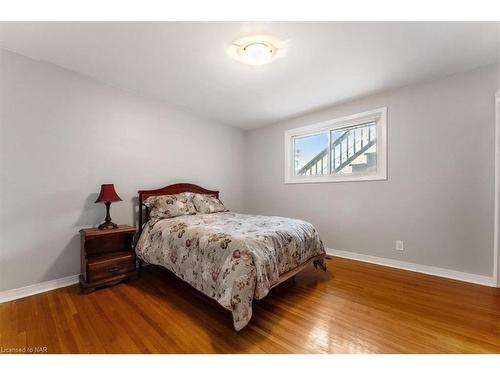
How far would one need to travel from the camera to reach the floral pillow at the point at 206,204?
122 inches

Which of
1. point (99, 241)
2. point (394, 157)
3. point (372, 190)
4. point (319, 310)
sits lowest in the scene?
point (319, 310)

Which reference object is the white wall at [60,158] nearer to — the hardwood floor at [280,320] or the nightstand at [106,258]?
the nightstand at [106,258]

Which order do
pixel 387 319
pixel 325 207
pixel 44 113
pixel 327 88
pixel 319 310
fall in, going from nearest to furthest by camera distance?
pixel 387 319 → pixel 319 310 → pixel 44 113 → pixel 327 88 → pixel 325 207

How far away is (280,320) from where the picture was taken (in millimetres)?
1635

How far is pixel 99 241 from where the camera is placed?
250 centimetres

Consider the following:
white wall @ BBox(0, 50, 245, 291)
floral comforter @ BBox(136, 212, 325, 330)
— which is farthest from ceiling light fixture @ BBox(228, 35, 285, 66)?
white wall @ BBox(0, 50, 245, 291)

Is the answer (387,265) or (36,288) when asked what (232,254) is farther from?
(387,265)

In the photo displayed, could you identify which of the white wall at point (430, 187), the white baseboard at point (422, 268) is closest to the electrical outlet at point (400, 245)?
the white wall at point (430, 187)

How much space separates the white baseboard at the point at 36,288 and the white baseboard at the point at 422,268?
3.45m

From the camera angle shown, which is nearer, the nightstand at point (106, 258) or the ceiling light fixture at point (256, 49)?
the ceiling light fixture at point (256, 49)

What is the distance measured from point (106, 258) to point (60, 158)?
1.19 meters
